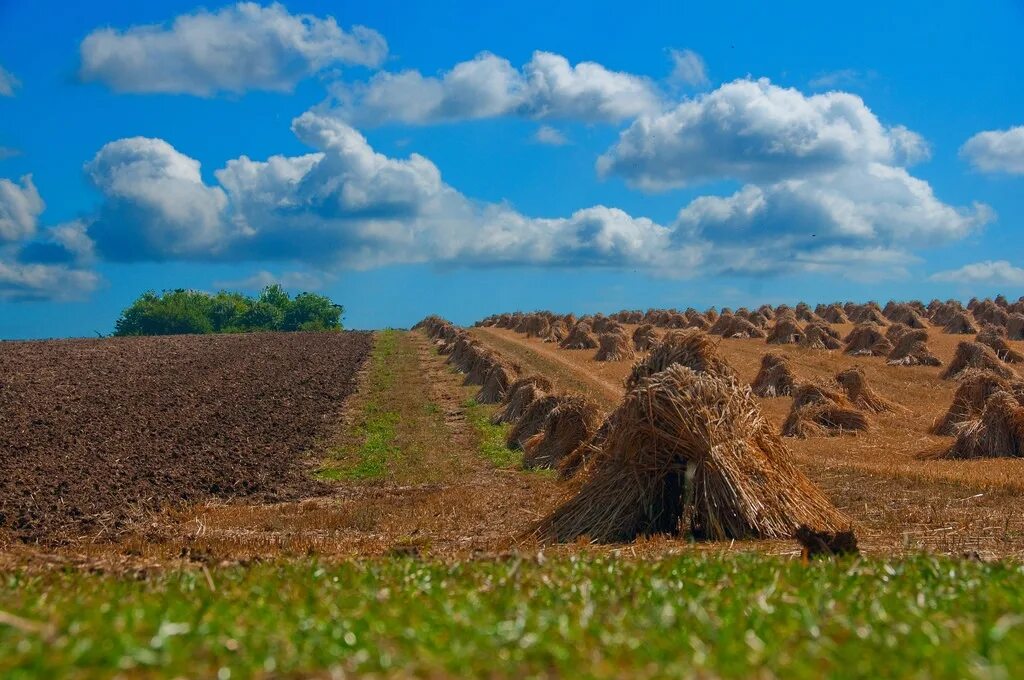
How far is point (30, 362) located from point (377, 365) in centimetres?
1576

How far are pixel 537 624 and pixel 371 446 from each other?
20.7 metres

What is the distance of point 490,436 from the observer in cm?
2652

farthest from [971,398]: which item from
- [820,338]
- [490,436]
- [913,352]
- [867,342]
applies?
[820,338]

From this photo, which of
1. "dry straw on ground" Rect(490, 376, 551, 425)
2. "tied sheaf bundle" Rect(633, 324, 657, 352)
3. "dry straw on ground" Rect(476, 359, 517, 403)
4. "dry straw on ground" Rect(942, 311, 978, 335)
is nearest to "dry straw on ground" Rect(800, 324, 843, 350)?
"tied sheaf bundle" Rect(633, 324, 657, 352)

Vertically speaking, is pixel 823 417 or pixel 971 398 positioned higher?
pixel 971 398

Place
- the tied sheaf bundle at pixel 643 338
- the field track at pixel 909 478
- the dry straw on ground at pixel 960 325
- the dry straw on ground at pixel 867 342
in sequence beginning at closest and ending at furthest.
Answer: the field track at pixel 909 478, the dry straw on ground at pixel 867 342, the tied sheaf bundle at pixel 643 338, the dry straw on ground at pixel 960 325

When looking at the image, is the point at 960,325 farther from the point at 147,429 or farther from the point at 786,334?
the point at 147,429

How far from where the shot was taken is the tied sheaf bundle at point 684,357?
52.0 ft

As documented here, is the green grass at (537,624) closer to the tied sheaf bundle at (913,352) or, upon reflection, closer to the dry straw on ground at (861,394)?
the dry straw on ground at (861,394)

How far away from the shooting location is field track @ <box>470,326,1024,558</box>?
12.7 meters

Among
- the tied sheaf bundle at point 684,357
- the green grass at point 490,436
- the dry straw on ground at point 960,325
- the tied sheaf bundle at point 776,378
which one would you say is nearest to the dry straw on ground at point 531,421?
the green grass at point 490,436

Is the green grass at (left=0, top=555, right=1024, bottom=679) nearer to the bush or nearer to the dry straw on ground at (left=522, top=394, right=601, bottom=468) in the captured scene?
the dry straw on ground at (left=522, top=394, right=601, bottom=468)

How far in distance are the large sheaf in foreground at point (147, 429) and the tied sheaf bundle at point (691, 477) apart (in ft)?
25.5

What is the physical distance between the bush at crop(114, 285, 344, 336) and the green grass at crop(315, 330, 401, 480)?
288ft
